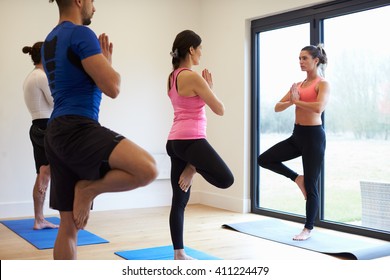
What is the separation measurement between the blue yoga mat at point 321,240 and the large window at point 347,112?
0.85 feet

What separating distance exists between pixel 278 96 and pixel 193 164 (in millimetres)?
2553

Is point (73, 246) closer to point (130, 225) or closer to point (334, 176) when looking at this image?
point (130, 225)

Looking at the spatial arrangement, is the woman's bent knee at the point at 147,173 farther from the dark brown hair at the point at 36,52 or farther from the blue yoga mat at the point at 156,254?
the dark brown hair at the point at 36,52

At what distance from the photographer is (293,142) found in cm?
409

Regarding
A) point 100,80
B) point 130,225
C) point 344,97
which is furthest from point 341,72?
point 100,80

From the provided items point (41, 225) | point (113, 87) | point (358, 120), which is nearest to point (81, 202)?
point (113, 87)

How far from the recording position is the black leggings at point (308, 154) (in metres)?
3.96

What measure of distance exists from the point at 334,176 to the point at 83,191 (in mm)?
3073

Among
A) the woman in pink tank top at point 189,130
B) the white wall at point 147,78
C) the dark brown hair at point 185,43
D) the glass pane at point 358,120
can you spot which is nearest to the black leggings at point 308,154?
the glass pane at point 358,120

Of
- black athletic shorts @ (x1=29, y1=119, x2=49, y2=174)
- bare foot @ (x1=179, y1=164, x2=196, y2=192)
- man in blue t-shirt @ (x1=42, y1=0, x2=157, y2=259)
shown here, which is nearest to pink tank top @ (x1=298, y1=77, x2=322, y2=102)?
bare foot @ (x1=179, y1=164, x2=196, y2=192)

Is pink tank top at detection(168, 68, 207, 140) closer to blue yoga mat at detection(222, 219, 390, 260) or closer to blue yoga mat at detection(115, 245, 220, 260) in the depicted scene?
blue yoga mat at detection(115, 245, 220, 260)

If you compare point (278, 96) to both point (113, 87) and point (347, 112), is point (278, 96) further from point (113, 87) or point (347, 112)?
point (113, 87)

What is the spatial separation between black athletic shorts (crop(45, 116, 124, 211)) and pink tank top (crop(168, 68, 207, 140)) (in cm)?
99

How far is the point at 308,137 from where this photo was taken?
13.0 ft
